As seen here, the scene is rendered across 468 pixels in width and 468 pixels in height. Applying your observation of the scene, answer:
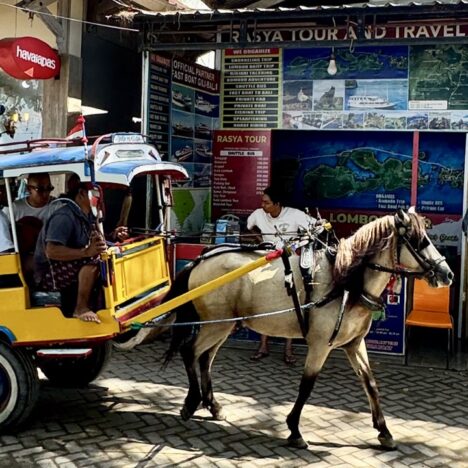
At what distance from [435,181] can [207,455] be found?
5.16 m

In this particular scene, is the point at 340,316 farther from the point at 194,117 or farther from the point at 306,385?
the point at 194,117

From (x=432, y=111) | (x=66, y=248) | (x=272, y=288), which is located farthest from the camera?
(x=432, y=111)

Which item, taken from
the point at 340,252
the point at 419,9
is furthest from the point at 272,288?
the point at 419,9

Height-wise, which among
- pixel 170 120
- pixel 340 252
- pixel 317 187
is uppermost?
pixel 170 120

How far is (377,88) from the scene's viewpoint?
8219 millimetres

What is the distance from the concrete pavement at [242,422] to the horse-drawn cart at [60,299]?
544mm

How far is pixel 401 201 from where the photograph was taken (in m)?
8.65

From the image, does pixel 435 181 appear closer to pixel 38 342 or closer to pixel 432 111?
pixel 432 111

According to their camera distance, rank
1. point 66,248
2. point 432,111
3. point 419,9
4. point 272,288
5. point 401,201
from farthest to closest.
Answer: point 401,201, point 432,111, point 419,9, point 272,288, point 66,248

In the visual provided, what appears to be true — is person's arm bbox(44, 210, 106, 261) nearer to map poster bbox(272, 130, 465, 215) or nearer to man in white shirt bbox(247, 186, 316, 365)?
man in white shirt bbox(247, 186, 316, 365)

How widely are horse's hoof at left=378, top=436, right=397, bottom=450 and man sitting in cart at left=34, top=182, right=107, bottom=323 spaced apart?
2.31 metres

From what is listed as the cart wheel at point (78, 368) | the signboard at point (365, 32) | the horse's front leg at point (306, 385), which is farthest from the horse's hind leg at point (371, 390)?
the signboard at point (365, 32)

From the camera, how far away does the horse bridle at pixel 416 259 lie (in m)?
4.75

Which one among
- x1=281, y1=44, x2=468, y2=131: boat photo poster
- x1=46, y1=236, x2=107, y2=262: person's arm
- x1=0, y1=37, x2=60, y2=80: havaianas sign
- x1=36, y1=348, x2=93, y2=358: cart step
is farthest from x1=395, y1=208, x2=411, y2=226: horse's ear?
x1=0, y1=37, x2=60, y2=80: havaianas sign
